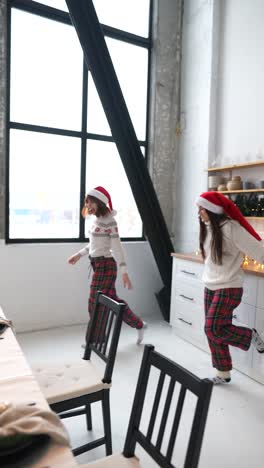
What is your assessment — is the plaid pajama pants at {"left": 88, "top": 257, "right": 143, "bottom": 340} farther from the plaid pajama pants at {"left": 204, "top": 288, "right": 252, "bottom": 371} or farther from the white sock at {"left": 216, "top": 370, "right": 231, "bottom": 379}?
the white sock at {"left": 216, "top": 370, "right": 231, "bottom": 379}

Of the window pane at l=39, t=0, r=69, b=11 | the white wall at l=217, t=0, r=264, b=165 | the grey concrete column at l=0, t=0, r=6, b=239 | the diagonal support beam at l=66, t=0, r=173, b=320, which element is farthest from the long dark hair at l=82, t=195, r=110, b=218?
the window pane at l=39, t=0, r=69, b=11

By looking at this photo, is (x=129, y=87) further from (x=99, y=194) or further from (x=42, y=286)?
(x=42, y=286)

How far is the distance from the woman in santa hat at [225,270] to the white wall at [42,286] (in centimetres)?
174

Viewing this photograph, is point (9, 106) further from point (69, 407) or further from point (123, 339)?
A: point (69, 407)

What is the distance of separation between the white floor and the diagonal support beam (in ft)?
2.85

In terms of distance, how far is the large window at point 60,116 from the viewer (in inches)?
133

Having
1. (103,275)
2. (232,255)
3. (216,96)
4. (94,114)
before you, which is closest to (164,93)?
(216,96)

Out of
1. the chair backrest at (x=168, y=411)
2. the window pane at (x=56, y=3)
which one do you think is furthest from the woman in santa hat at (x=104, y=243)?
the window pane at (x=56, y=3)

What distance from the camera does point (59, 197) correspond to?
12.1ft

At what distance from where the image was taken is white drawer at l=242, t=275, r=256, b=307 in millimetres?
2443

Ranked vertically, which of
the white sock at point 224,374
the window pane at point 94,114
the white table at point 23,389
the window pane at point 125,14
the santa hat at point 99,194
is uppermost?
the window pane at point 125,14

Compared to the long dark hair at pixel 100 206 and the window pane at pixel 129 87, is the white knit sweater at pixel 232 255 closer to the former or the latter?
the long dark hair at pixel 100 206

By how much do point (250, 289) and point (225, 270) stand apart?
12.3 inches

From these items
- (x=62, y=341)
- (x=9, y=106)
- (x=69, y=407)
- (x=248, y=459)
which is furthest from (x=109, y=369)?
(x=9, y=106)
